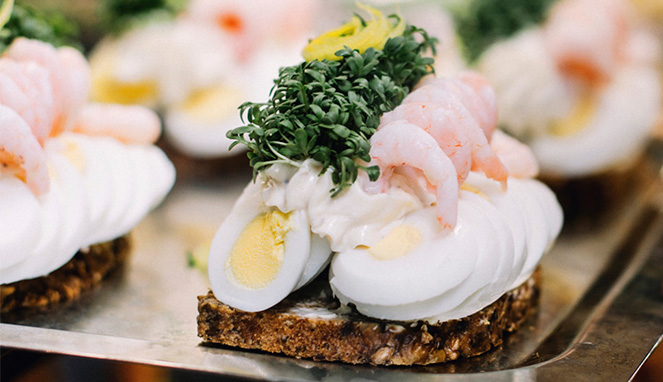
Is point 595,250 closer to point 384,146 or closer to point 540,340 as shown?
point 540,340

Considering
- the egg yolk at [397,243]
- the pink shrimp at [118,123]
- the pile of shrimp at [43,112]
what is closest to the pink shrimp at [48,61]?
the pile of shrimp at [43,112]

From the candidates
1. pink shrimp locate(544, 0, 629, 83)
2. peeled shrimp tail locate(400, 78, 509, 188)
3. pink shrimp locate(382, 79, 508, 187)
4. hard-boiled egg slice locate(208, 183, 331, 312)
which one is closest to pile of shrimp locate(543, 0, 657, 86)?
pink shrimp locate(544, 0, 629, 83)

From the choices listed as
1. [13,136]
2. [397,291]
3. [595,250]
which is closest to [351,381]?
[397,291]

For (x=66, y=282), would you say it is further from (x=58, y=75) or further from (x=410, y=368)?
Answer: (x=410, y=368)

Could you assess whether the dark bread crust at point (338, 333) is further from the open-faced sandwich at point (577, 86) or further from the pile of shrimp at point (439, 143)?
the open-faced sandwich at point (577, 86)

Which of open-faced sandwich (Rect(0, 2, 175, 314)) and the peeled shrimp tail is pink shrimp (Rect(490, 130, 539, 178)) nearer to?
the peeled shrimp tail
